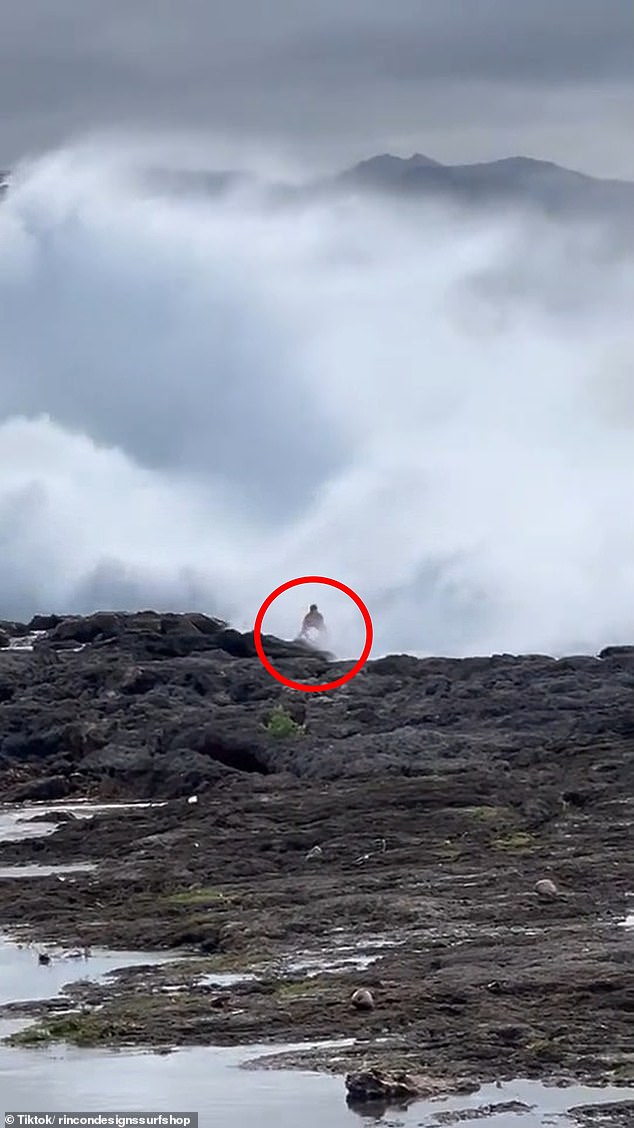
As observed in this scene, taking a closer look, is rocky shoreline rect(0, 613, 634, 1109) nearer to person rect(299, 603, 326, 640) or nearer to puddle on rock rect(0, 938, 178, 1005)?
puddle on rock rect(0, 938, 178, 1005)

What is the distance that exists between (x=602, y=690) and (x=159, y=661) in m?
8.09

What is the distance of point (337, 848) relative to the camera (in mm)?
20484

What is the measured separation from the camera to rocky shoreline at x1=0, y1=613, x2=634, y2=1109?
12797 mm

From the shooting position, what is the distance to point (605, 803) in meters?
21.8

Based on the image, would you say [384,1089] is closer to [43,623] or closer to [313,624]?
[313,624]

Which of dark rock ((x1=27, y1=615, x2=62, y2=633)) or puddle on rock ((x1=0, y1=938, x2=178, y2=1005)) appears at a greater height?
dark rock ((x1=27, y1=615, x2=62, y2=633))

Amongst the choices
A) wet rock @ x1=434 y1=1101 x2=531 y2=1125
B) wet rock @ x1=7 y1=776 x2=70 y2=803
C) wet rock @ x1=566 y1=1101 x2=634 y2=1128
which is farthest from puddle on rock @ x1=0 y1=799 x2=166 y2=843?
wet rock @ x1=566 y1=1101 x2=634 y2=1128

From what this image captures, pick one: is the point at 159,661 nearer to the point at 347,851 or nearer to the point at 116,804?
Answer: the point at 116,804

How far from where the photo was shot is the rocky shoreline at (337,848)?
12797 millimetres

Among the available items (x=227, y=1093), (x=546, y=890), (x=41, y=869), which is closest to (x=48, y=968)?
(x=546, y=890)

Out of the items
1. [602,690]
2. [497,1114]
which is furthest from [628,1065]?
[602,690]

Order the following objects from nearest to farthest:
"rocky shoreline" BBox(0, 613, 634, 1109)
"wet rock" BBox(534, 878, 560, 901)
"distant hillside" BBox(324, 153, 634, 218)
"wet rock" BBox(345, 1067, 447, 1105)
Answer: "wet rock" BBox(345, 1067, 447, 1105) < "rocky shoreline" BBox(0, 613, 634, 1109) < "wet rock" BBox(534, 878, 560, 901) < "distant hillside" BBox(324, 153, 634, 218)

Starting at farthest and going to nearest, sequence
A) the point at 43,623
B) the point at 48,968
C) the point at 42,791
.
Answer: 1. the point at 43,623
2. the point at 42,791
3. the point at 48,968

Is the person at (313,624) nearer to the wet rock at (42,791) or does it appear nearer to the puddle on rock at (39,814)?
the wet rock at (42,791)
